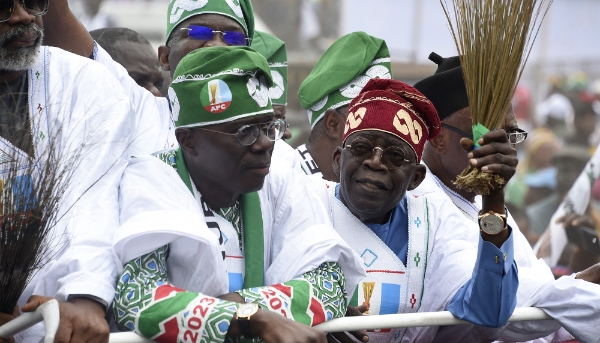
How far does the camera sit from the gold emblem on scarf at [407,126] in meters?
3.92

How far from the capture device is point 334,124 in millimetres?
5195

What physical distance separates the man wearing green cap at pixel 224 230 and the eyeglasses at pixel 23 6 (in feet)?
1.97

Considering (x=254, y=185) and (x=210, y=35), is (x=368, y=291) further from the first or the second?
(x=210, y=35)

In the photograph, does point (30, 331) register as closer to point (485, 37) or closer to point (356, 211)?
point (356, 211)

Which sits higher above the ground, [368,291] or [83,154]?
[83,154]

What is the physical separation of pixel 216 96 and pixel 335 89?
1711 millimetres

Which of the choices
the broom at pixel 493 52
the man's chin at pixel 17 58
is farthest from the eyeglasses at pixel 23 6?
the broom at pixel 493 52

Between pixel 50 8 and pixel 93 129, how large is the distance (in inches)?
52.9

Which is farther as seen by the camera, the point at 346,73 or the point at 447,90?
the point at 346,73

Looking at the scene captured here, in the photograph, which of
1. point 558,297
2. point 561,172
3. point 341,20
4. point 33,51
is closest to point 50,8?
point 33,51

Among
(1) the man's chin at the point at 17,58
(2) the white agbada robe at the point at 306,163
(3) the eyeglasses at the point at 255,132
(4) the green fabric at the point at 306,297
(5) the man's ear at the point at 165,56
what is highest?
(1) the man's chin at the point at 17,58

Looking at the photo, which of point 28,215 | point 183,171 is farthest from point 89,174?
point 28,215

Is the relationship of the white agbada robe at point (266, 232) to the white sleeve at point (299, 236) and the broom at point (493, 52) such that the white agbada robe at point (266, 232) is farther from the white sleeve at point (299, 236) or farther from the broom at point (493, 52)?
the broom at point (493, 52)

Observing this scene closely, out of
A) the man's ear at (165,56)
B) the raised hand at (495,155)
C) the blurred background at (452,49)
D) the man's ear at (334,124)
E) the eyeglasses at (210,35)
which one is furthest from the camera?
the blurred background at (452,49)
